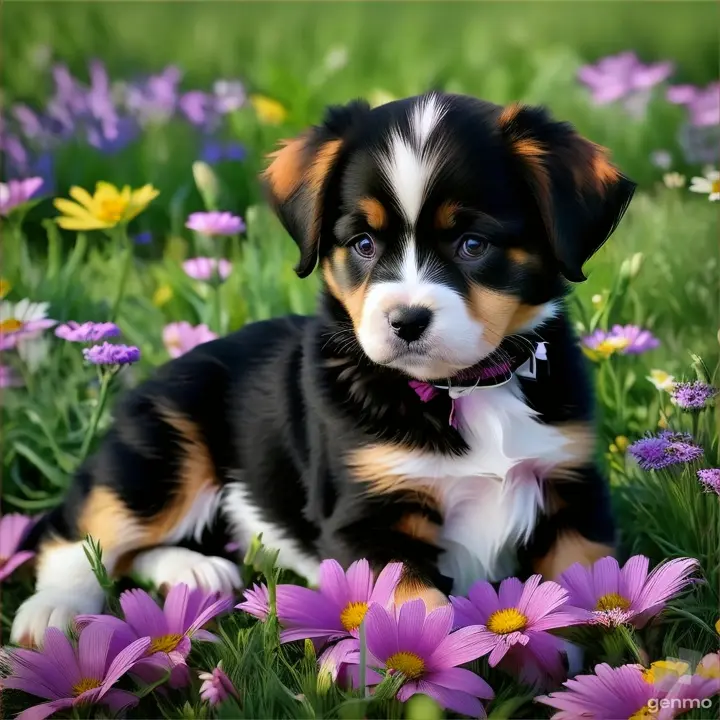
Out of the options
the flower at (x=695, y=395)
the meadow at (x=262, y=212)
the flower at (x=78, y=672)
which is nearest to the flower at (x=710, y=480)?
the meadow at (x=262, y=212)

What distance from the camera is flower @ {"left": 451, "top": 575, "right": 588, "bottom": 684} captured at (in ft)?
6.25

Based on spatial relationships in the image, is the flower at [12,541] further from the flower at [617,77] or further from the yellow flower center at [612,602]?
the flower at [617,77]

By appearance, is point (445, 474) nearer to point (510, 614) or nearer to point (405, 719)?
point (510, 614)

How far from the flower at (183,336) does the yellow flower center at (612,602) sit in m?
1.62

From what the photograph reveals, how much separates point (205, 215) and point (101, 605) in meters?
1.35

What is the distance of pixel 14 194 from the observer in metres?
3.13

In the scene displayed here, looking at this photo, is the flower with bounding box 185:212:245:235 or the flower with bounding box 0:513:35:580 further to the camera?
the flower with bounding box 185:212:245:235

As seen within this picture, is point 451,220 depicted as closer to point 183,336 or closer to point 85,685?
point 85,685

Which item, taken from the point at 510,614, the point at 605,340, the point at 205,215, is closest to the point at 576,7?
the point at 605,340

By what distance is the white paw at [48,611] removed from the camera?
236 centimetres

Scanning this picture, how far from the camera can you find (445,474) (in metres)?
2.28

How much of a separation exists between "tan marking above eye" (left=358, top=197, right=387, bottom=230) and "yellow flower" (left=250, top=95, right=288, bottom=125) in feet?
5.26

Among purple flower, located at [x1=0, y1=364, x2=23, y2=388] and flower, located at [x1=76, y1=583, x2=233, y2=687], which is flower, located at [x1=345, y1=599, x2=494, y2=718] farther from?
purple flower, located at [x1=0, y1=364, x2=23, y2=388]

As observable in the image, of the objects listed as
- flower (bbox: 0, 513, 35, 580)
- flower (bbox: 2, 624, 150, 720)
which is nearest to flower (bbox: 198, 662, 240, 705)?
flower (bbox: 2, 624, 150, 720)
